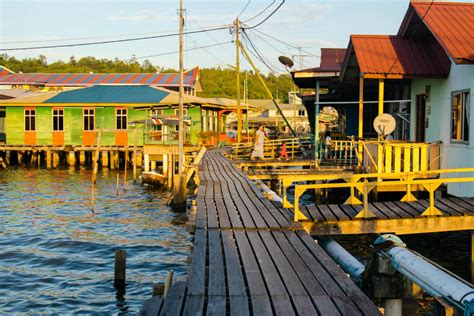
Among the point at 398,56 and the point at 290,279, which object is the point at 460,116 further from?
the point at 290,279

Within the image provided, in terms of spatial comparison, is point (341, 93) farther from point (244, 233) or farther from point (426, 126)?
point (244, 233)

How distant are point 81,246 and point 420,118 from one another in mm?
11573

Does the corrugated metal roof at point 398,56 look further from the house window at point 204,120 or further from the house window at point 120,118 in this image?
the house window at point 120,118

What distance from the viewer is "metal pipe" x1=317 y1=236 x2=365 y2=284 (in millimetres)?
8074

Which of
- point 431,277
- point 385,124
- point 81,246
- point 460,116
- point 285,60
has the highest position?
point 285,60

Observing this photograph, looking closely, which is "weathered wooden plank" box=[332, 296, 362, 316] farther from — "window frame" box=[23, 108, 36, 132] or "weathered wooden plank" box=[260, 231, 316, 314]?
"window frame" box=[23, 108, 36, 132]

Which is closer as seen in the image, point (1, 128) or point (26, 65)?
point (1, 128)

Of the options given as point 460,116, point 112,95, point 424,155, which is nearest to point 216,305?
point 460,116

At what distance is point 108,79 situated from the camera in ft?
213

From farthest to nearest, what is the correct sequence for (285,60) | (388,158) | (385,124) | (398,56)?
(285,60), (398,56), (385,124), (388,158)

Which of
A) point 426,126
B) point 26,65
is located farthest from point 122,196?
point 26,65

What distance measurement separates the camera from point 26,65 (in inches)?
4557

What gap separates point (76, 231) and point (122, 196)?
8.76 meters

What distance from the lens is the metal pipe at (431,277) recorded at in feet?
16.6
